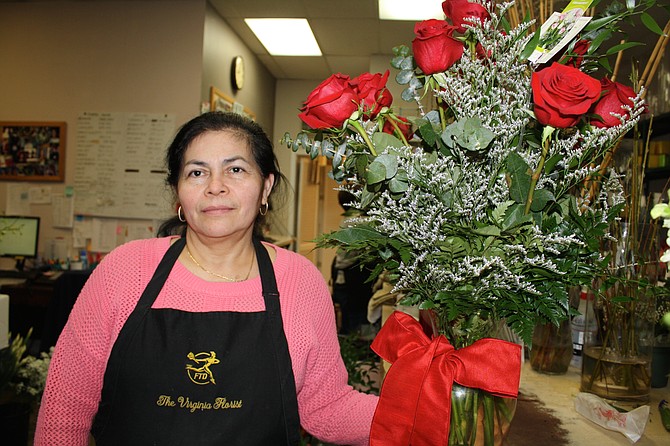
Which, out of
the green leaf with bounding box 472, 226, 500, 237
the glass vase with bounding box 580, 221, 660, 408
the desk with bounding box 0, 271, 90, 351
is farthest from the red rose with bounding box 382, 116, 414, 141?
the desk with bounding box 0, 271, 90, 351

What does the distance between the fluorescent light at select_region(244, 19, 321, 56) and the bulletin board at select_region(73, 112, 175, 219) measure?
1.25 metres

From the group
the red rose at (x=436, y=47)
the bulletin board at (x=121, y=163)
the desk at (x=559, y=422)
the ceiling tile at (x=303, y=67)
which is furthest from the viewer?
the ceiling tile at (x=303, y=67)

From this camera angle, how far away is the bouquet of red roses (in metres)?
0.77

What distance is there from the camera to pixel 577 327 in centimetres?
168

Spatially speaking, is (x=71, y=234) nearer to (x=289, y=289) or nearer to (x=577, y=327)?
(x=289, y=289)

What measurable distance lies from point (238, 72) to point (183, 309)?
4.15 metres

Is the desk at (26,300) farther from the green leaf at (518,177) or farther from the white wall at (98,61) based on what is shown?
the green leaf at (518,177)

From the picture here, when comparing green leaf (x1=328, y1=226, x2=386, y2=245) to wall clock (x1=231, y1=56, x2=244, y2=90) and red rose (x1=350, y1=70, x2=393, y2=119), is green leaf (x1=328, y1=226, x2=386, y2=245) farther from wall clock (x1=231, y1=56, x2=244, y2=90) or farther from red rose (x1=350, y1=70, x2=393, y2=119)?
wall clock (x1=231, y1=56, x2=244, y2=90)

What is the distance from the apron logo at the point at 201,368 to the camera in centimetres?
122

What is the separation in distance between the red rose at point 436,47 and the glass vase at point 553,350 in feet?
3.48

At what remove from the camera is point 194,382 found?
1.22m

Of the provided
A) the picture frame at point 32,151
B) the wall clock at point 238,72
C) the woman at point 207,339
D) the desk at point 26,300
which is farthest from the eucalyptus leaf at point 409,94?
the wall clock at point 238,72

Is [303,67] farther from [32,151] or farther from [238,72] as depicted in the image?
[32,151]

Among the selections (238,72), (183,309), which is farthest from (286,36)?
(183,309)
